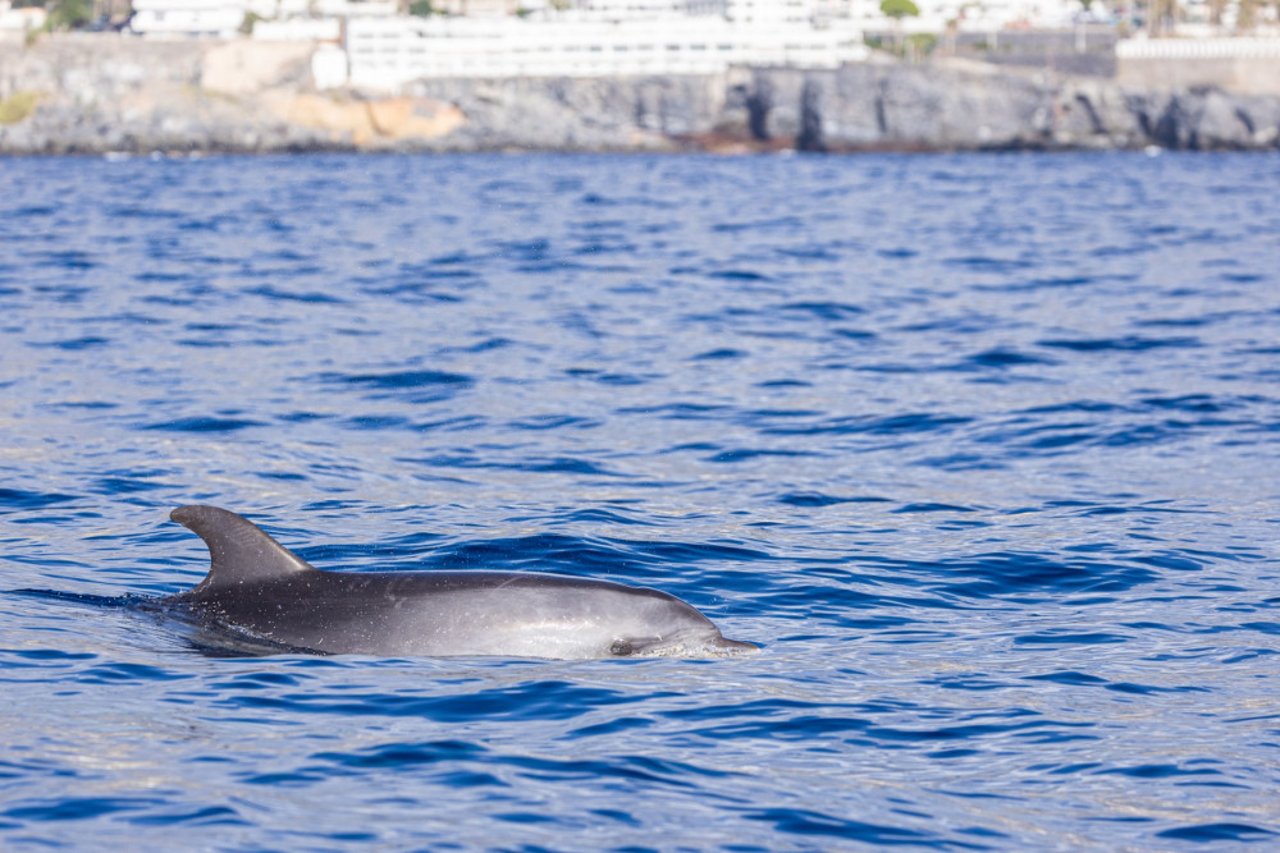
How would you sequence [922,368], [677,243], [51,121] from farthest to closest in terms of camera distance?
[51,121] → [677,243] → [922,368]

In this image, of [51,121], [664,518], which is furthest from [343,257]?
[51,121]

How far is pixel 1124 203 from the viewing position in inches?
2311

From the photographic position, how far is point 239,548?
9.76 metres

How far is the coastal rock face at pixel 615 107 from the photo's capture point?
136m

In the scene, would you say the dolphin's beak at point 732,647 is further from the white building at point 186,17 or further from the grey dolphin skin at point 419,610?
the white building at point 186,17

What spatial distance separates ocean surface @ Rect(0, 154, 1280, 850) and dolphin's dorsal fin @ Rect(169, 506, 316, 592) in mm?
539

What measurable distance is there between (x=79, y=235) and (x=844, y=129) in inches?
4066

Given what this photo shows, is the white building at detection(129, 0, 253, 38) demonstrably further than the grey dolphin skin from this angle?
Yes

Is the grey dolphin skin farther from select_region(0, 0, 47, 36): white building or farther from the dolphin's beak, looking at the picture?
select_region(0, 0, 47, 36): white building

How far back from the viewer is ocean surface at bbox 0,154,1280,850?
794 cm

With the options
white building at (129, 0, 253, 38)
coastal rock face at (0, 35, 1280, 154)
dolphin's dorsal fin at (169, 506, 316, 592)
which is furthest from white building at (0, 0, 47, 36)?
dolphin's dorsal fin at (169, 506, 316, 592)

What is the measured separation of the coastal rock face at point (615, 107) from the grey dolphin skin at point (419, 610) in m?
129

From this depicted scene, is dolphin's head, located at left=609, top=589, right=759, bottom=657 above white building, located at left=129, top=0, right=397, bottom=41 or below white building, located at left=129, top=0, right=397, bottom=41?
below

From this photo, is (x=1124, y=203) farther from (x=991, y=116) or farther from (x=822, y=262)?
(x=991, y=116)
